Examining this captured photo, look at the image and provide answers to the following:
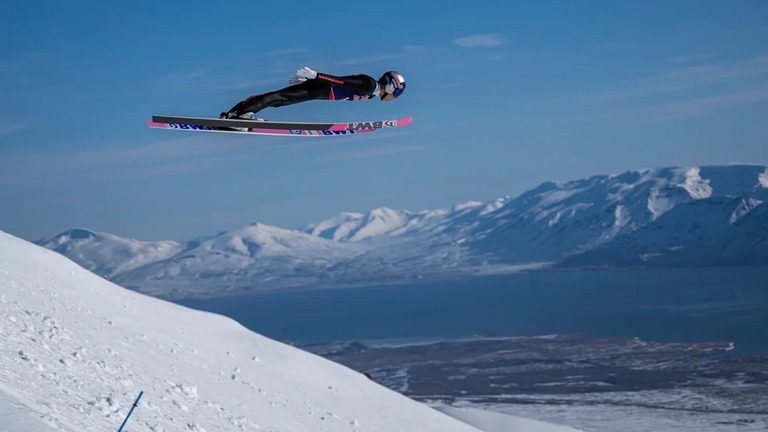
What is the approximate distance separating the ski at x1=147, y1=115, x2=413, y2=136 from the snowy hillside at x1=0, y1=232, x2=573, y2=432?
17.9 feet

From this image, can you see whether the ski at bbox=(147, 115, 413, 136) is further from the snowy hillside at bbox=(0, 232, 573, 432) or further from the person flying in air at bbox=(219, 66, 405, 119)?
the snowy hillside at bbox=(0, 232, 573, 432)

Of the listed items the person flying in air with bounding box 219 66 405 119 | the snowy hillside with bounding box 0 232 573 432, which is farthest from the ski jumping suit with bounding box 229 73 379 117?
the snowy hillside with bounding box 0 232 573 432

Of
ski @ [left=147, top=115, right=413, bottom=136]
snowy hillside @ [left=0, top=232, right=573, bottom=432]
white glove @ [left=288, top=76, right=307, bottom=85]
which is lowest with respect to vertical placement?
snowy hillside @ [left=0, top=232, right=573, bottom=432]

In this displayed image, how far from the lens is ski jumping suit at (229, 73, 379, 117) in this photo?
12953 millimetres

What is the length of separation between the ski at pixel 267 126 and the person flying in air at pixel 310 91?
321 mm

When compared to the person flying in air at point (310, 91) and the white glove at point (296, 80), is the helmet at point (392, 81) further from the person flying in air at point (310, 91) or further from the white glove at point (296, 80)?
the white glove at point (296, 80)

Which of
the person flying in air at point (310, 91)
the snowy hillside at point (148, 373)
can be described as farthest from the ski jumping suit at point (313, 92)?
the snowy hillside at point (148, 373)

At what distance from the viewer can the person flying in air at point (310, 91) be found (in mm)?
12930

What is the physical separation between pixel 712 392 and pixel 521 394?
29912 mm

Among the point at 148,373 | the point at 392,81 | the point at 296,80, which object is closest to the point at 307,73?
the point at 296,80

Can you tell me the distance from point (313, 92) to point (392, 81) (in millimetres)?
1420

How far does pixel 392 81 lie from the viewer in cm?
1355

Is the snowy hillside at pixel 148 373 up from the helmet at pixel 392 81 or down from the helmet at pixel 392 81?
down

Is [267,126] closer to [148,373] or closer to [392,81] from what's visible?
[392,81]
